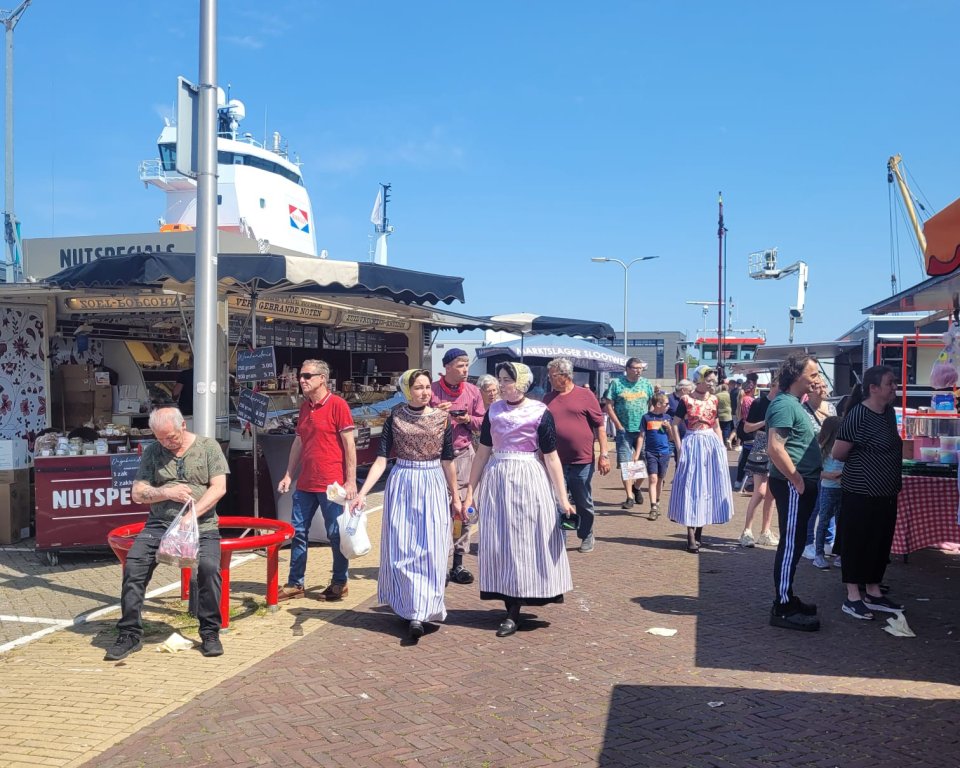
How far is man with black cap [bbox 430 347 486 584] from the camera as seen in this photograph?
280 inches

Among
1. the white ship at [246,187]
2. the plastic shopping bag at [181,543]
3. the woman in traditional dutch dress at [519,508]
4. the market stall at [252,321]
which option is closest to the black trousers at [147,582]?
the plastic shopping bag at [181,543]

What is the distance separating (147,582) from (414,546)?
1681mm

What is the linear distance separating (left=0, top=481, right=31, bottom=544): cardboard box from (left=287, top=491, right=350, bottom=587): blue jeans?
11.9ft

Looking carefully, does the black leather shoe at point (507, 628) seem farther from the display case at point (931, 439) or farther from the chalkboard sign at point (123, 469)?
the display case at point (931, 439)

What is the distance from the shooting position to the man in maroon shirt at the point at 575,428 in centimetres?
778

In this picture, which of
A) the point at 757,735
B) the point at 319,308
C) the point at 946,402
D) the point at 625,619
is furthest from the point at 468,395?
the point at 319,308

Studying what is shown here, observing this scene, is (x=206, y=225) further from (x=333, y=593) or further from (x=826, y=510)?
(x=826, y=510)

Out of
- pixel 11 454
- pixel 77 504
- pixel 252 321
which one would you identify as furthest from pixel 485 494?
pixel 11 454

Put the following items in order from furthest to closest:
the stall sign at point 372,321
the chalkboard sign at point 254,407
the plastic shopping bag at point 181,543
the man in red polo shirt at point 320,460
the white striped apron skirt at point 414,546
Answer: the stall sign at point 372,321 < the chalkboard sign at point 254,407 < the man in red polo shirt at point 320,460 < the white striped apron skirt at point 414,546 < the plastic shopping bag at point 181,543

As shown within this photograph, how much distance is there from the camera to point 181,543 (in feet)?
16.6

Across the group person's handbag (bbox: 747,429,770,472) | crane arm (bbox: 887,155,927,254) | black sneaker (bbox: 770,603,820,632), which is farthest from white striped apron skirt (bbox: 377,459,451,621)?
crane arm (bbox: 887,155,927,254)

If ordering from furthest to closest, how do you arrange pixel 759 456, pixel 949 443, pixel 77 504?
pixel 759 456 < pixel 77 504 < pixel 949 443

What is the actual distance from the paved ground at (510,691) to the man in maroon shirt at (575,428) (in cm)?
142

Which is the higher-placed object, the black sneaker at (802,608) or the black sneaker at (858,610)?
the black sneaker at (802,608)
